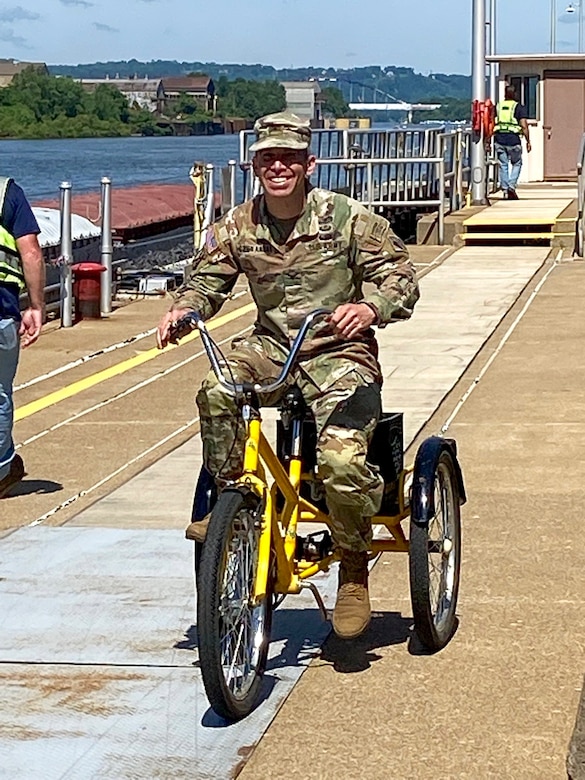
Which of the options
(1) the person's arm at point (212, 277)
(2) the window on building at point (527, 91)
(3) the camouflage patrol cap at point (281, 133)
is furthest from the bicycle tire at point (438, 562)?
(2) the window on building at point (527, 91)

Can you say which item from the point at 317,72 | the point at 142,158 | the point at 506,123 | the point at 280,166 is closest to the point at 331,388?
the point at 280,166

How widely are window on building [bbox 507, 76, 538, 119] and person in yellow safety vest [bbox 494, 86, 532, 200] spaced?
141 inches

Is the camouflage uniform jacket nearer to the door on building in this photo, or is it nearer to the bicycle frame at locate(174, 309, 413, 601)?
the bicycle frame at locate(174, 309, 413, 601)

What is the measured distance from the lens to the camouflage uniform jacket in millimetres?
5121

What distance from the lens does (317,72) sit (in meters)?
81.2

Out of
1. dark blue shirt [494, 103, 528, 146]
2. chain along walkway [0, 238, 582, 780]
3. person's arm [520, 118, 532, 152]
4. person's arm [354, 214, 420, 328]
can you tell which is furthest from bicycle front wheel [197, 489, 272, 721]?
person's arm [520, 118, 532, 152]

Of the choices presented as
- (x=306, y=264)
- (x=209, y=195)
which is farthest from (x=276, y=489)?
(x=209, y=195)

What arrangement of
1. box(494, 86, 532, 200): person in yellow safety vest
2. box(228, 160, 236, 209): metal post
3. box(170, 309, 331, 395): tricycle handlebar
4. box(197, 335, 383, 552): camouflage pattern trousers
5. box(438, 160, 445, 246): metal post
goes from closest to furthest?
box(170, 309, 331, 395): tricycle handlebar, box(197, 335, 383, 552): camouflage pattern trousers, box(228, 160, 236, 209): metal post, box(438, 160, 445, 246): metal post, box(494, 86, 532, 200): person in yellow safety vest

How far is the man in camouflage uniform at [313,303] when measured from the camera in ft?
16.2

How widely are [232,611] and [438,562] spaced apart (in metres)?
1.21

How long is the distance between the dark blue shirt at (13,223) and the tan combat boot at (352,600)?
2756 mm

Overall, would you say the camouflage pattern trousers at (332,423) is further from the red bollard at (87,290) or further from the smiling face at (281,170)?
the red bollard at (87,290)

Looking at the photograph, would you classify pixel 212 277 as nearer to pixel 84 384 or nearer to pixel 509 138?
pixel 84 384

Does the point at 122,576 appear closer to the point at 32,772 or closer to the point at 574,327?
the point at 32,772
